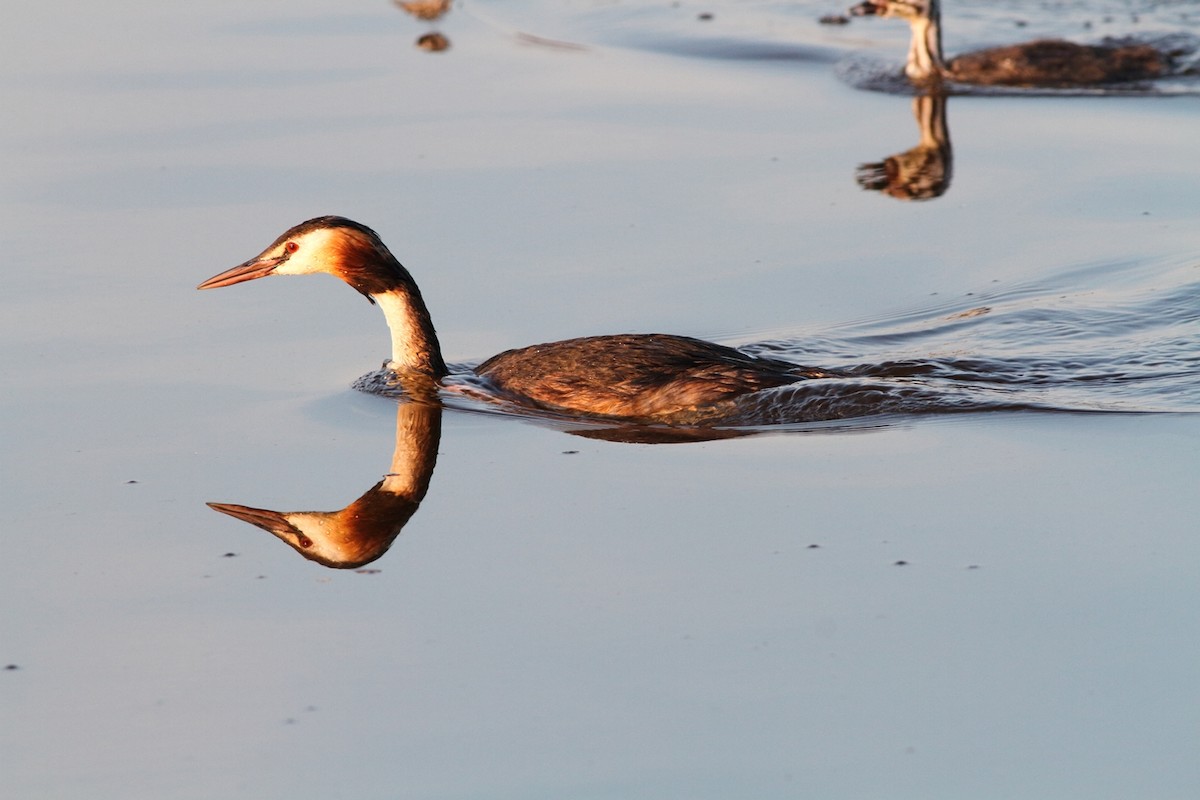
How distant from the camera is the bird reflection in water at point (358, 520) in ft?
26.6

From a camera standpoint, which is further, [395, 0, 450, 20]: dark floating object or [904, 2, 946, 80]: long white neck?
[395, 0, 450, 20]: dark floating object

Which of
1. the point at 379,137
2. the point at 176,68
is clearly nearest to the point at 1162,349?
the point at 379,137

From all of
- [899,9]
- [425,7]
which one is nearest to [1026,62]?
[899,9]

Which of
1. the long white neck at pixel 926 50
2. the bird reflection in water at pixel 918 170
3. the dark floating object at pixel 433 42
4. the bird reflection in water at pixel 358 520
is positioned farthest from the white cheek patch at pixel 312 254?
the long white neck at pixel 926 50

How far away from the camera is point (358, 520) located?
8461 millimetres

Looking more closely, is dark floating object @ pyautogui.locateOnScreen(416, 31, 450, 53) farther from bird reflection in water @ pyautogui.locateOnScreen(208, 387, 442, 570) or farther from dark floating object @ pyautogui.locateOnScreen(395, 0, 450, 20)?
bird reflection in water @ pyautogui.locateOnScreen(208, 387, 442, 570)

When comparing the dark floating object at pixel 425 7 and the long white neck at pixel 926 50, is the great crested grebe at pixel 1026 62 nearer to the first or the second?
the long white neck at pixel 926 50

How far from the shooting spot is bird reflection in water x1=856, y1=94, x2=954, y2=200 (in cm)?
1438

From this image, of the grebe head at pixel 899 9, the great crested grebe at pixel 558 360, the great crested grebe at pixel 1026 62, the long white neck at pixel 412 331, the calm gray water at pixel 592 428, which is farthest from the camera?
the grebe head at pixel 899 9

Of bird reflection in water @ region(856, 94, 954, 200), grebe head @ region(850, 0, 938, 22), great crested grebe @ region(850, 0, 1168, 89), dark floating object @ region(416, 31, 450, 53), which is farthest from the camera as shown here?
dark floating object @ region(416, 31, 450, 53)

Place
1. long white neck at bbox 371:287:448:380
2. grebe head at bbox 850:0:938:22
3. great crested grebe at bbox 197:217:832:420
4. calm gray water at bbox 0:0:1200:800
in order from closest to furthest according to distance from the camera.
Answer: calm gray water at bbox 0:0:1200:800 → great crested grebe at bbox 197:217:832:420 → long white neck at bbox 371:287:448:380 → grebe head at bbox 850:0:938:22

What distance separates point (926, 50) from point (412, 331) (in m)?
10.3

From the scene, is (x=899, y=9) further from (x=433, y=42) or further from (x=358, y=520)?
(x=358, y=520)

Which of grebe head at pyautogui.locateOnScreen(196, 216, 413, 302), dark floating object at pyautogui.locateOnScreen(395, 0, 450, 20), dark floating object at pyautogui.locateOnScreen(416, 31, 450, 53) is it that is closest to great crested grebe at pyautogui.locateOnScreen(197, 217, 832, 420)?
grebe head at pyautogui.locateOnScreen(196, 216, 413, 302)
